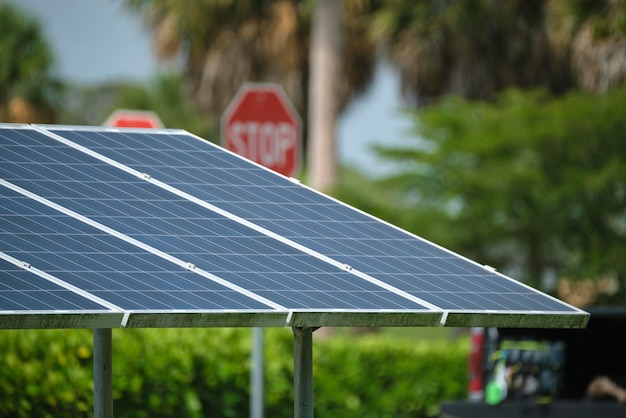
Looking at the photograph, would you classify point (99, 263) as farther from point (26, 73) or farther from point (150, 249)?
point (26, 73)

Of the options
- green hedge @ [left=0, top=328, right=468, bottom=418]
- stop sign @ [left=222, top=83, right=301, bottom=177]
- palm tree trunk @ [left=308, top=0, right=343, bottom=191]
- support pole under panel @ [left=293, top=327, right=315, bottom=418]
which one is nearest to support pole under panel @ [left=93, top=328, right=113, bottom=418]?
support pole under panel @ [left=293, top=327, right=315, bottom=418]

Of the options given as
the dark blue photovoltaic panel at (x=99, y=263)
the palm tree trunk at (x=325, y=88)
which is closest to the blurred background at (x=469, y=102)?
the palm tree trunk at (x=325, y=88)

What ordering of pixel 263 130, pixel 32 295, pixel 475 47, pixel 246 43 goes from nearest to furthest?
pixel 32 295 < pixel 263 130 < pixel 475 47 < pixel 246 43

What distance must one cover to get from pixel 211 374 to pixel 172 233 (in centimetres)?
604

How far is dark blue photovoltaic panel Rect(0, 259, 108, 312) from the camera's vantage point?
21.4ft

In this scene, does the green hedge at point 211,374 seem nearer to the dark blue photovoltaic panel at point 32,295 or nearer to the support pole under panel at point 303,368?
the support pole under panel at point 303,368

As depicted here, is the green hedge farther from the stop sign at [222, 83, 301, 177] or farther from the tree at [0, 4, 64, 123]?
the tree at [0, 4, 64, 123]

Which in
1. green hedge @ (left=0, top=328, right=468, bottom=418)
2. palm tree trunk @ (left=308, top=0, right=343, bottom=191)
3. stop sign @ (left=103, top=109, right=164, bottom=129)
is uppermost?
stop sign @ (left=103, top=109, right=164, bottom=129)

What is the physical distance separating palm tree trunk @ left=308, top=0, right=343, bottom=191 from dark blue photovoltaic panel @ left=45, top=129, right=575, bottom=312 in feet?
53.2

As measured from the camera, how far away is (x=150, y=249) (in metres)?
7.36

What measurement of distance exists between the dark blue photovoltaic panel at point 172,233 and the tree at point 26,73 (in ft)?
113

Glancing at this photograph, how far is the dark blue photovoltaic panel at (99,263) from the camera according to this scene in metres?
6.85

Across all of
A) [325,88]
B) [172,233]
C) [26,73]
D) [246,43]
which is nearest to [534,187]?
[325,88]

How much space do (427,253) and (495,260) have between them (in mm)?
17428
